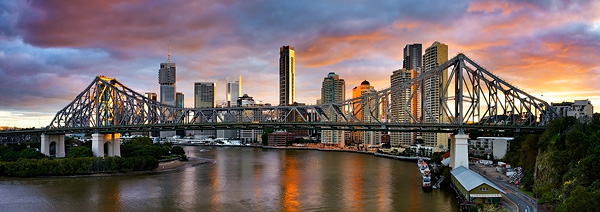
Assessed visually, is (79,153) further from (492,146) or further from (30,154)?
(492,146)

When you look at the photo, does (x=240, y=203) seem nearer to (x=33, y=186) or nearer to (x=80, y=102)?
(x=33, y=186)

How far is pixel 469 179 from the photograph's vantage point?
29.8 m

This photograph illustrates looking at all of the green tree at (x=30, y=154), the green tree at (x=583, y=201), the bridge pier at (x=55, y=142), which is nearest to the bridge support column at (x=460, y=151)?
the green tree at (x=583, y=201)

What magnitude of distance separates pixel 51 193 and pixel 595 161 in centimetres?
3596

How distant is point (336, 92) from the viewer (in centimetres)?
18975

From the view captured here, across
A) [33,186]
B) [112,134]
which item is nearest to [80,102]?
[112,134]

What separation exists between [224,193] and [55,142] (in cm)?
3945

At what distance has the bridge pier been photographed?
57812 mm

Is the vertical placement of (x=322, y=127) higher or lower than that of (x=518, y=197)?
A: higher

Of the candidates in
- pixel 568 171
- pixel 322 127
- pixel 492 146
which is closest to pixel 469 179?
pixel 568 171

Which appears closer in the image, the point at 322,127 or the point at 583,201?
the point at 583,201

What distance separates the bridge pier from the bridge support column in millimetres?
50206

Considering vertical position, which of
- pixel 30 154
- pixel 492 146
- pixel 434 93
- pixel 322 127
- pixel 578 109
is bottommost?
pixel 492 146

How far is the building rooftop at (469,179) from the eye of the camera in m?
27.4
